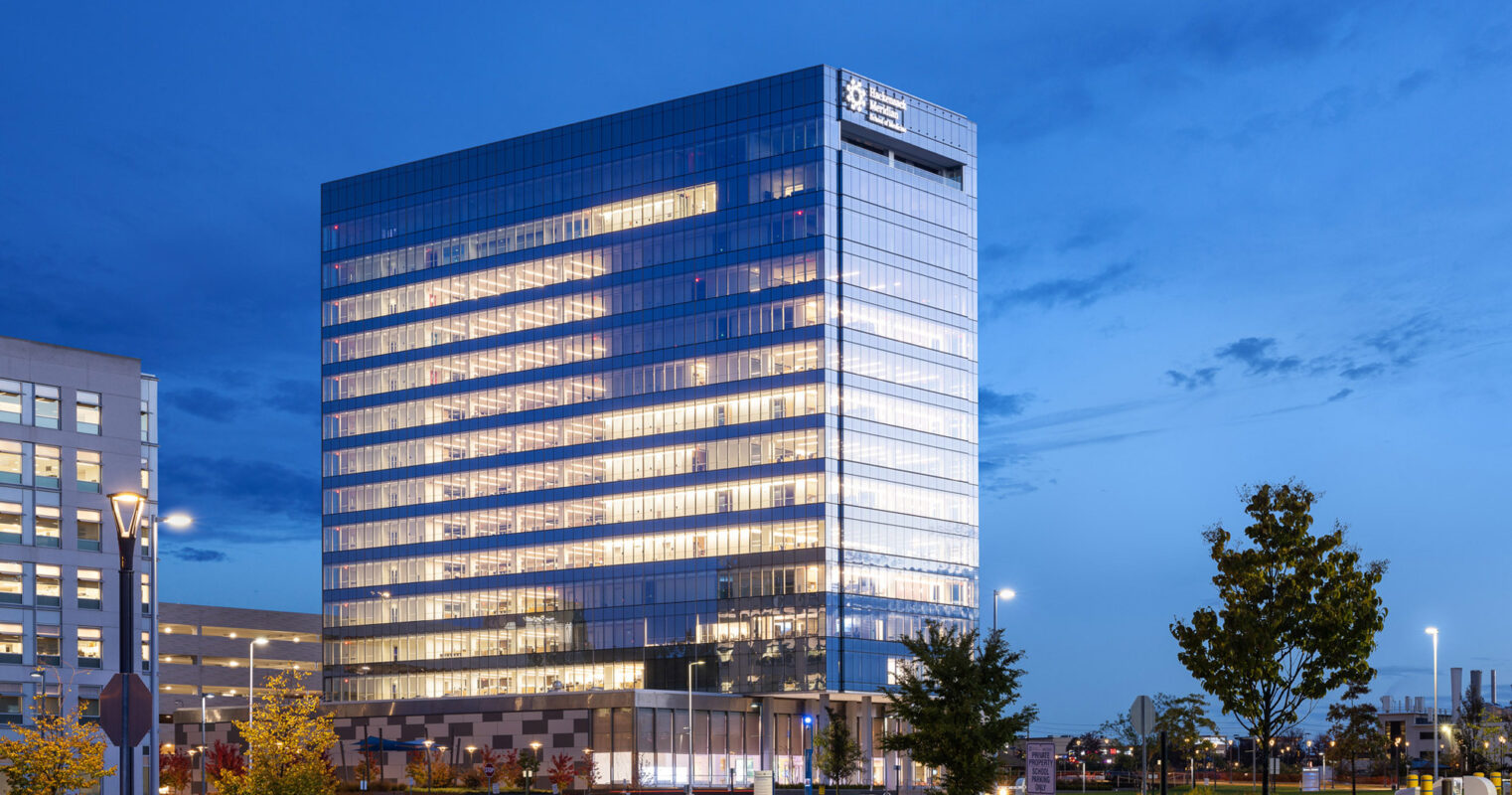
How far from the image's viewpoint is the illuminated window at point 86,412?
236 feet

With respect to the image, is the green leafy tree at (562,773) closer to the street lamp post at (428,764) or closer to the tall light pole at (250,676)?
the street lamp post at (428,764)

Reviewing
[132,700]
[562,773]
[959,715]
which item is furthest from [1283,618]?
[562,773]

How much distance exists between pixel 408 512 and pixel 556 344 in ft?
69.7

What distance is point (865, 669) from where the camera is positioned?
413ft

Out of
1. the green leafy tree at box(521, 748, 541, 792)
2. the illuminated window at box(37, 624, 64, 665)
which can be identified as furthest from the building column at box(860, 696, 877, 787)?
the illuminated window at box(37, 624, 64, 665)

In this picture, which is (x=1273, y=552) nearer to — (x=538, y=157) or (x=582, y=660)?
(x=582, y=660)

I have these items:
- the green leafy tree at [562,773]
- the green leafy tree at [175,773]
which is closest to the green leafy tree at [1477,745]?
the green leafy tree at [562,773]

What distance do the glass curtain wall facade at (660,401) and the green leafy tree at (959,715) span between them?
71.7m

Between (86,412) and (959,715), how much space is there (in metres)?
41.9

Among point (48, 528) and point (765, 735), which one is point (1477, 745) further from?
point (48, 528)

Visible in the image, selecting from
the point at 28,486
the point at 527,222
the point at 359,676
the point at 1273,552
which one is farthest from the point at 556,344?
the point at 1273,552

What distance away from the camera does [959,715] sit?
50.6 m

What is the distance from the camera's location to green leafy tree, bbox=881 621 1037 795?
165 ft

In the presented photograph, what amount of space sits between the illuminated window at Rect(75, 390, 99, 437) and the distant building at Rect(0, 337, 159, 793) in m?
0.04
